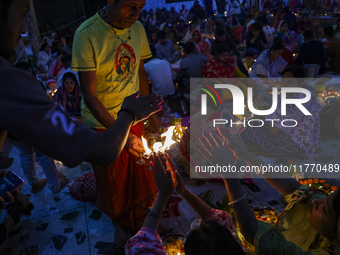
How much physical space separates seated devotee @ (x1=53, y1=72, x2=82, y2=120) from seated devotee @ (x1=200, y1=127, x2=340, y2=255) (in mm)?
3952

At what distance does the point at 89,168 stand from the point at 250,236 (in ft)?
Result: 11.4

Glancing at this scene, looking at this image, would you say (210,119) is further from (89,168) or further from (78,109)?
(78,109)

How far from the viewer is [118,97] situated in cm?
266

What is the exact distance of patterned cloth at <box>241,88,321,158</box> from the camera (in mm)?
4357

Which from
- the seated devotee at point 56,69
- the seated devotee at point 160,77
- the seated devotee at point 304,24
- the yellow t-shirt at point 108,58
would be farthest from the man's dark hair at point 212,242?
the seated devotee at point 304,24

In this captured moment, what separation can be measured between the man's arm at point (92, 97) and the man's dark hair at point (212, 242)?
1.35m

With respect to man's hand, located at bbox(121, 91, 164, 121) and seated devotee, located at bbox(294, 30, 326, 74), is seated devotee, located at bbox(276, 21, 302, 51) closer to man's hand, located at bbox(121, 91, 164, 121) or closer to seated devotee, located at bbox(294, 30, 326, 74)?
seated devotee, located at bbox(294, 30, 326, 74)

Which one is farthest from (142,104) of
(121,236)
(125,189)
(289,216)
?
(121,236)

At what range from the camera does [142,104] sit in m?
1.50

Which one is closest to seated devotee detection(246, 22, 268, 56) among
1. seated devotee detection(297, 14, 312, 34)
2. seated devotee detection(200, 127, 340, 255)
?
seated devotee detection(297, 14, 312, 34)

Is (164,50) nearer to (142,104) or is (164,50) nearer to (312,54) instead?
(312,54)

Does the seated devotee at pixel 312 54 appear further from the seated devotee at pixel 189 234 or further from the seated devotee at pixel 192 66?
the seated devotee at pixel 189 234

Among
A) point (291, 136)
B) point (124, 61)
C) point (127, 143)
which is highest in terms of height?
point (124, 61)

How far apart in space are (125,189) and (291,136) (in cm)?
295
